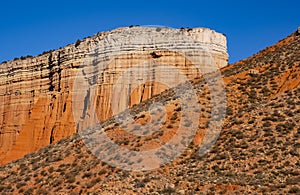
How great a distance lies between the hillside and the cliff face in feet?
81.0

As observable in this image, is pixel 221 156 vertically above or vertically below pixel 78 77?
below

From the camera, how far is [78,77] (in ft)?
212

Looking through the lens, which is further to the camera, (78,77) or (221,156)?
(78,77)

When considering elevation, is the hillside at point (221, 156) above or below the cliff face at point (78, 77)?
below

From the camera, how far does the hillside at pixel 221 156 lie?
22.2 metres

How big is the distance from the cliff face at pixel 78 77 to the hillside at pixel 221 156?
972 inches

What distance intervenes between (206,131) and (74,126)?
37506 mm

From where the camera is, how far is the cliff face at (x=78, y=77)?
194 ft

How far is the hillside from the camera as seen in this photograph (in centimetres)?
2223

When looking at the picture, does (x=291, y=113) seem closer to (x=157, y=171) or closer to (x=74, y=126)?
(x=157, y=171)

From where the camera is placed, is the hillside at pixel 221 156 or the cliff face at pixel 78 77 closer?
the hillside at pixel 221 156

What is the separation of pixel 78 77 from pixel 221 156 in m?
42.2

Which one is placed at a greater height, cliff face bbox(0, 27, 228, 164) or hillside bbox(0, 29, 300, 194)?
cliff face bbox(0, 27, 228, 164)

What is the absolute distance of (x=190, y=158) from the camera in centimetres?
2534
